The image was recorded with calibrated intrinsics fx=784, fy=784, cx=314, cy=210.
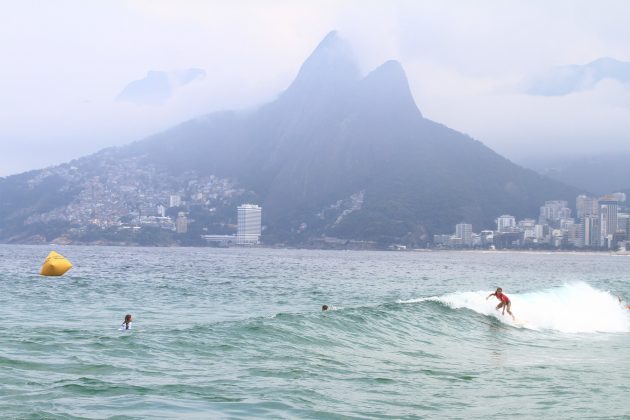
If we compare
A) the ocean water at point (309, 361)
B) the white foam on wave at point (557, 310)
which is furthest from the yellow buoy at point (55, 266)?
the white foam on wave at point (557, 310)

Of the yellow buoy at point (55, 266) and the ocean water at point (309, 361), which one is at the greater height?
the yellow buoy at point (55, 266)

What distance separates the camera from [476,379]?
1831 centimetres

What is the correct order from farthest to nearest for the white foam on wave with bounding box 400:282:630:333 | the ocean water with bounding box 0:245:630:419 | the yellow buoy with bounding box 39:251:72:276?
the yellow buoy with bounding box 39:251:72:276, the white foam on wave with bounding box 400:282:630:333, the ocean water with bounding box 0:245:630:419

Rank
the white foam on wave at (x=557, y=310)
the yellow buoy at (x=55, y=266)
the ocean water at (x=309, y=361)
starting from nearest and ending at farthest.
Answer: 1. the ocean water at (x=309, y=361)
2. the white foam on wave at (x=557, y=310)
3. the yellow buoy at (x=55, y=266)

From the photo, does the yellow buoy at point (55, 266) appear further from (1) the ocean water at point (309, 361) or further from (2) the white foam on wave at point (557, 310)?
(2) the white foam on wave at point (557, 310)

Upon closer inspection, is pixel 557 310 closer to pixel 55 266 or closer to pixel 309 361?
pixel 309 361

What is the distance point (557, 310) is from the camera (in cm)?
3866

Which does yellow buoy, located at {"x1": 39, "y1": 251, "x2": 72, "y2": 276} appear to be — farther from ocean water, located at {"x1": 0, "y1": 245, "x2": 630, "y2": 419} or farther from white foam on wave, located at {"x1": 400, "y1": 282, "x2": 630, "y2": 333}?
white foam on wave, located at {"x1": 400, "y1": 282, "x2": 630, "y2": 333}

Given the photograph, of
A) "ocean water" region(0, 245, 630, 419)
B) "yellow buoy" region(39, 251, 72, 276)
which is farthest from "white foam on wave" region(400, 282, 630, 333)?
"yellow buoy" region(39, 251, 72, 276)

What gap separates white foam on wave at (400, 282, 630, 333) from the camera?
33469 mm

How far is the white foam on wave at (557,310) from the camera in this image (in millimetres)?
33469

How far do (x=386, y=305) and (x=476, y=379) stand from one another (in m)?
14.2

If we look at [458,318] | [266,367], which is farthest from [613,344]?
[266,367]

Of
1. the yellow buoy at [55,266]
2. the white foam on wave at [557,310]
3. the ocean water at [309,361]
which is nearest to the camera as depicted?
the ocean water at [309,361]
